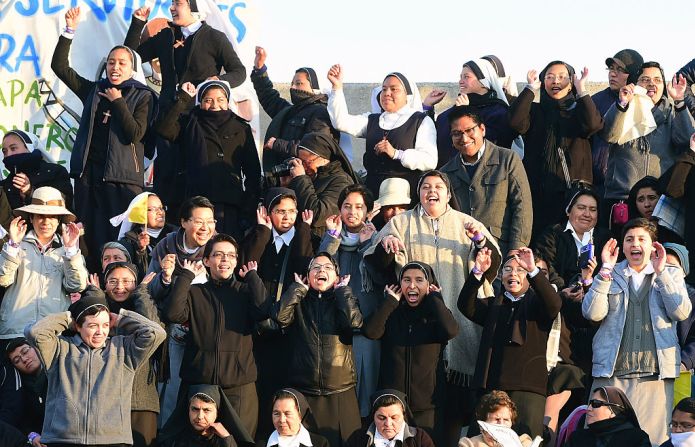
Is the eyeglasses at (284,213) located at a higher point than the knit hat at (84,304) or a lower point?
higher

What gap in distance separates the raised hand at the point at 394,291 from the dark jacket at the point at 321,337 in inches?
9.0

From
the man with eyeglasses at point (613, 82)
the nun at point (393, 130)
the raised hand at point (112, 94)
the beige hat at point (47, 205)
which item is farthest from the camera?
the man with eyeglasses at point (613, 82)

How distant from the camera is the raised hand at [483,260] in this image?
11242 mm

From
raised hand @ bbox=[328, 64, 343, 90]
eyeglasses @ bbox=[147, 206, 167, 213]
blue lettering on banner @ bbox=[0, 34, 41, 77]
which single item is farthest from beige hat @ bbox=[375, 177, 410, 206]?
blue lettering on banner @ bbox=[0, 34, 41, 77]

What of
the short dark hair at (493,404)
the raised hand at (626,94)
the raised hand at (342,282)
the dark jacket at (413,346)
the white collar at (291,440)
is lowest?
the white collar at (291,440)

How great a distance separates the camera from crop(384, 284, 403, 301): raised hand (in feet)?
36.9

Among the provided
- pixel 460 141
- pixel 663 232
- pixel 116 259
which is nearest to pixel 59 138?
pixel 116 259

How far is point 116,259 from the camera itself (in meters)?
12.1

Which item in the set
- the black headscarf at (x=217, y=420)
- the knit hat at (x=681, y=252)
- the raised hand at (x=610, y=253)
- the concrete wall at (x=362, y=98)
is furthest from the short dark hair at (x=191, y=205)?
the concrete wall at (x=362, y=98)

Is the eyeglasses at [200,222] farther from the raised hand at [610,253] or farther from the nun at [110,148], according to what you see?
the raised hand at [610,253]

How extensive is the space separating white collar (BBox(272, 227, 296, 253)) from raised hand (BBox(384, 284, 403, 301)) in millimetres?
1076

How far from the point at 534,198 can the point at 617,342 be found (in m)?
2.31

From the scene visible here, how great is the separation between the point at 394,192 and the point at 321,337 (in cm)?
171

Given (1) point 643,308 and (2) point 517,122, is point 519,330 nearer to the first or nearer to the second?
(1) point 643,308
